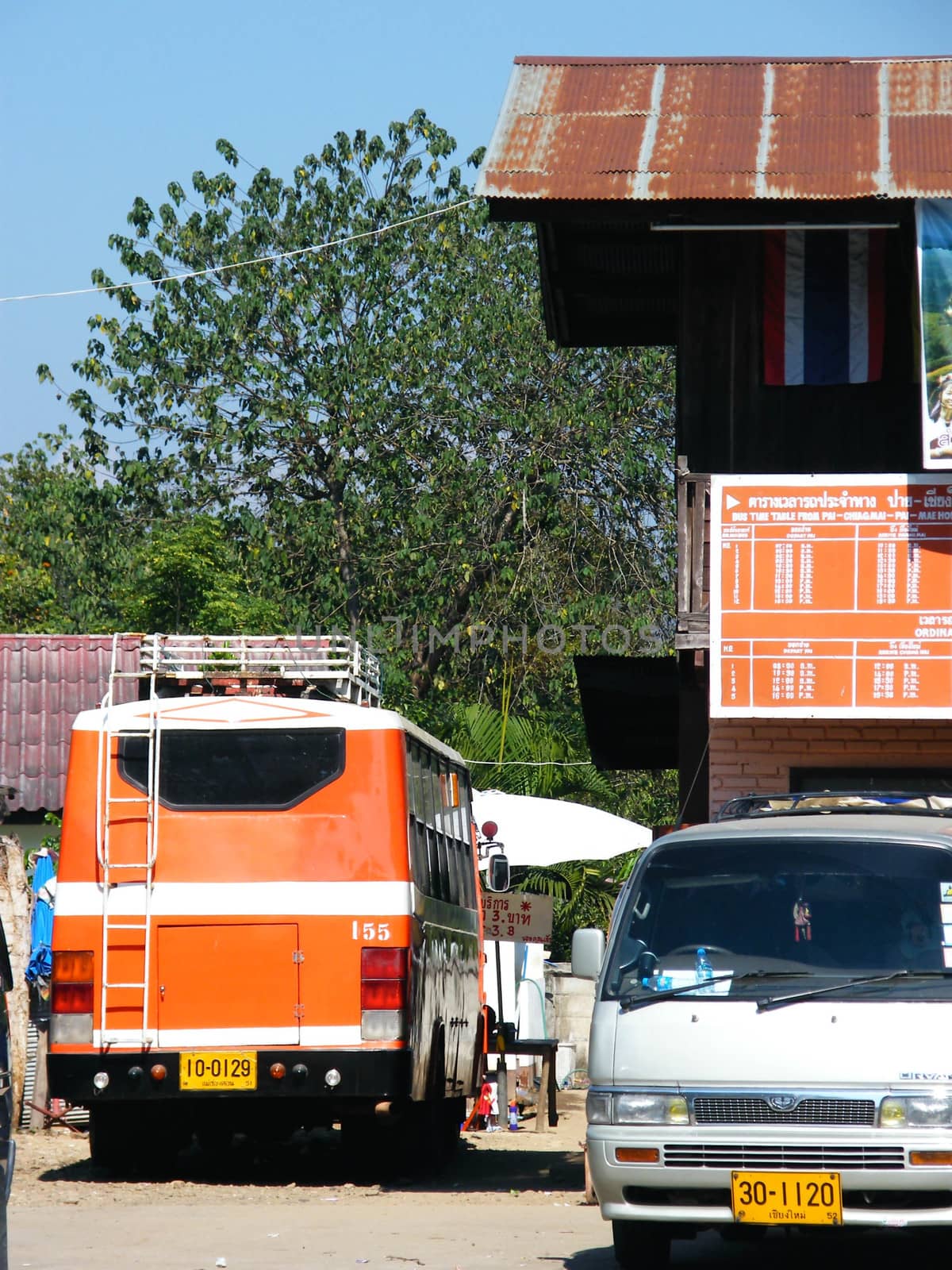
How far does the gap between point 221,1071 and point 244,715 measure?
2.19m

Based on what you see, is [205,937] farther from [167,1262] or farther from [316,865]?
[167,1262]

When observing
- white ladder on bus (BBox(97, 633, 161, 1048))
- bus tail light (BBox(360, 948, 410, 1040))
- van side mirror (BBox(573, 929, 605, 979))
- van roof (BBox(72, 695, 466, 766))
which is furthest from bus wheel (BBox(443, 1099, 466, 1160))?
van side mirror (BBox(573, 929, 605, 979))

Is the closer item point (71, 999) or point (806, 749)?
point (71, 999)

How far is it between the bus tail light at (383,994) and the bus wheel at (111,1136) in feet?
5.94

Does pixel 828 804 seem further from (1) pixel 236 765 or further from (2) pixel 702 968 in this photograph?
(1) pixel 236 765

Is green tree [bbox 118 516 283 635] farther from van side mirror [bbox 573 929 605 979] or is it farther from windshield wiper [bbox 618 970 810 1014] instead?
windshield wiper [bbox 618 970 810 1014]

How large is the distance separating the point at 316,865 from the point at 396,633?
19.4 meters

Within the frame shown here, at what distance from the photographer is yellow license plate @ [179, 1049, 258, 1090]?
444 inches

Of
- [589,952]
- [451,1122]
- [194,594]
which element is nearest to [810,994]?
[589,952]

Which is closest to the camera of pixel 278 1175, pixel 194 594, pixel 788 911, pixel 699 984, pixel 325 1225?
pixel 699 984

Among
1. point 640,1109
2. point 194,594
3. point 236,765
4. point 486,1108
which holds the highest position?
point 194,594

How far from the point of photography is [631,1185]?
298 inches

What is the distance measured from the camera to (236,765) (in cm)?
1182

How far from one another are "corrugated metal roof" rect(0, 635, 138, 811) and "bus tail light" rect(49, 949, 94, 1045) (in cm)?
841
